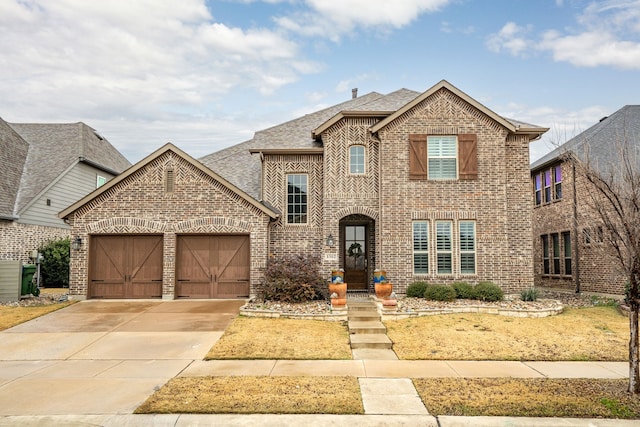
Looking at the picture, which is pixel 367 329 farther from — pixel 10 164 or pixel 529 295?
pixel 10 164

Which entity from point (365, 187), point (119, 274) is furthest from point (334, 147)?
point (119, 274)

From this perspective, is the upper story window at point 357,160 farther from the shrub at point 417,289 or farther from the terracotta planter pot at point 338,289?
the terracotta planter pot at point 338,289

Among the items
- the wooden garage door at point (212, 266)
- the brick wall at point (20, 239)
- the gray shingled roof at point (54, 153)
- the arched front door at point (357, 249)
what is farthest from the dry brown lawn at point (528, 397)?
the gray shingled roof at point (54, 153)

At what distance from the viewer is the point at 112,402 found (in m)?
6.86

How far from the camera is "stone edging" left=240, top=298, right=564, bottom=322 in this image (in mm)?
12844

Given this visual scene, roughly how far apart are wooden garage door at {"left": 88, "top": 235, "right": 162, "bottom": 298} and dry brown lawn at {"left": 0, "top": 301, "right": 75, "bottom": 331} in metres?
1.22

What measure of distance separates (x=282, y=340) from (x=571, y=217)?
14.3 m

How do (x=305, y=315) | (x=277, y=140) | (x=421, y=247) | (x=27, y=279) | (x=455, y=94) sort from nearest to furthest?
(x=305, y=315) < (x=421, y=247) < (x=455, y=94) < (x=27, y=279) < (x=277, y=140)

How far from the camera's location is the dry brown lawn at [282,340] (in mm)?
9711

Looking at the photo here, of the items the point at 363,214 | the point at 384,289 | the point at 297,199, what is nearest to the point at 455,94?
the point at 363,214

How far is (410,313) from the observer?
43.0 feet

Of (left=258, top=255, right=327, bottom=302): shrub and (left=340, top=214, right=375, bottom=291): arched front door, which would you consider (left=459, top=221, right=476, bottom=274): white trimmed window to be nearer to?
(left=340, top=214, right=375, bottom=291): arched front door

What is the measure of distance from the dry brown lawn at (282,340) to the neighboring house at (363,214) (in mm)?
3796

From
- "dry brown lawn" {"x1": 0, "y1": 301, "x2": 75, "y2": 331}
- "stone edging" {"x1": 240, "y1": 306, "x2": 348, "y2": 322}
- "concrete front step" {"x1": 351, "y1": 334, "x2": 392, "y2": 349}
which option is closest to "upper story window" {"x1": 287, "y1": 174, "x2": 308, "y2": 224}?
"stone edging" {"x1": 240, "y1": 306, "x2": 348, "y2": 322}
